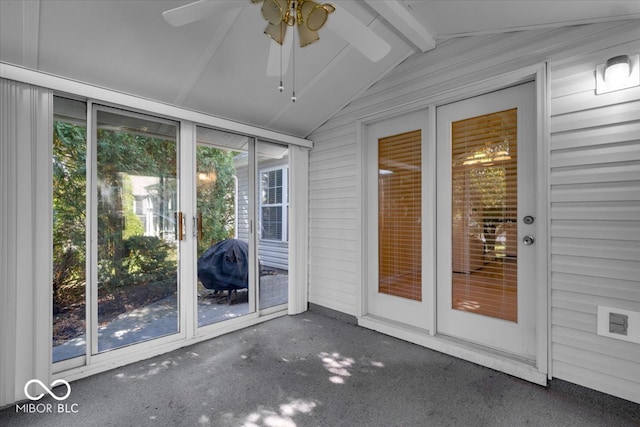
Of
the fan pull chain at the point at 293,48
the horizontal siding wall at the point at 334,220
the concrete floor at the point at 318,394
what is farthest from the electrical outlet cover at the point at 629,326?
the fan pull chain at the point at 293,48

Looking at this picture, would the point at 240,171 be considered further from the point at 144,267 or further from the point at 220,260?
the point at 144,267

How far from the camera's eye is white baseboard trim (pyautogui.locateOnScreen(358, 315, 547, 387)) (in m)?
2.26

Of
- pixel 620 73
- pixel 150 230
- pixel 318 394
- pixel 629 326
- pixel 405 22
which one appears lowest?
pixel 318 394

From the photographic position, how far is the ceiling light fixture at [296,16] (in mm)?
1404

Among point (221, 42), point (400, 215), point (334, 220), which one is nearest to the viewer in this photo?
point (221, 42)

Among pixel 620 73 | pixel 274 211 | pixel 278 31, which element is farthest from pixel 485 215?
pixel 274 211

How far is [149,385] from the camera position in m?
2.25

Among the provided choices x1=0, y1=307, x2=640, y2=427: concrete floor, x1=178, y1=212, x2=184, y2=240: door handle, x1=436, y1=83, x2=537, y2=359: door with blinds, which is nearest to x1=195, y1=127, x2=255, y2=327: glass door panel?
x1=178, y1=212, x2=184, y2=240: door handle

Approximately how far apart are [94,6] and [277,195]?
2.38 meters

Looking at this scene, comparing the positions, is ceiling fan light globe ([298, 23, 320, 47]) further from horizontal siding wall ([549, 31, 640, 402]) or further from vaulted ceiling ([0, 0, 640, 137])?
horizontal siding wall ([549, 31, 640, 402])

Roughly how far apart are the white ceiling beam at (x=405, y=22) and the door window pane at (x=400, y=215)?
2.57 ft

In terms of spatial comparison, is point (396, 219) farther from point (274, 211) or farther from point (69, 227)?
point (69, 227)

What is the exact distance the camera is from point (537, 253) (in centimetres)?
225

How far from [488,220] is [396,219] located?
883 millimetres
